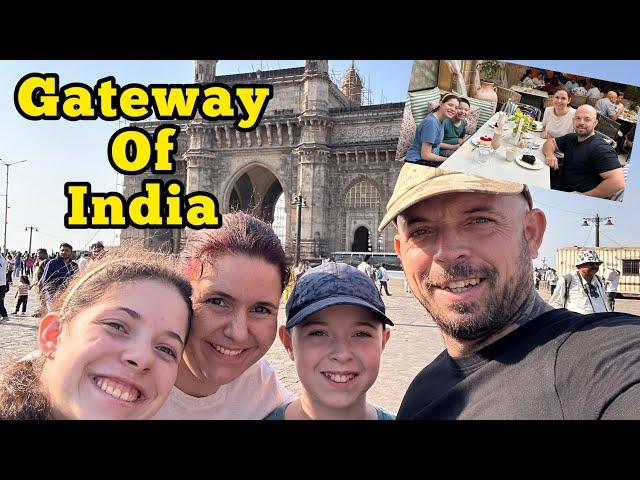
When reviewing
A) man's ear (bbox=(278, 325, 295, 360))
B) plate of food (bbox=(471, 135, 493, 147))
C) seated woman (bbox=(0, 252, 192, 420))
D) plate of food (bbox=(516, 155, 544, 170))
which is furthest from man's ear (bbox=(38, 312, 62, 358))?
plate of food (bbox=(516, 155, 544, 170))

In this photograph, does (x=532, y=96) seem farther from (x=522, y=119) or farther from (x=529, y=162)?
(x=529, y=162)

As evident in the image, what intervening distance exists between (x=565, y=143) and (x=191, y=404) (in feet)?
5.58

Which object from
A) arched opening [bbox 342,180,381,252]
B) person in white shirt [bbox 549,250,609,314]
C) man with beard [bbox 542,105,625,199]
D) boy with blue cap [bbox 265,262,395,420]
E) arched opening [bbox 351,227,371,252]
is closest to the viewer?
man with beard [bbox 542,105,625,199]

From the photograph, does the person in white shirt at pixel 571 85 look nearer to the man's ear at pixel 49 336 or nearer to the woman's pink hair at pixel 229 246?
the woman's pink hair at pixel 229 246

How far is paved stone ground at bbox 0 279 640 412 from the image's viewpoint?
4277mm

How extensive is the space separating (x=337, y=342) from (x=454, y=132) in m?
0.85

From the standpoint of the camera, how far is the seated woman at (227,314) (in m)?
1.64

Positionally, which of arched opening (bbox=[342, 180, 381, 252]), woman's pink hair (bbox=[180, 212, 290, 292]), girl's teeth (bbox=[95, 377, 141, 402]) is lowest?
Answer: girl's teeth (bbox=[95, 377, 141, 402])

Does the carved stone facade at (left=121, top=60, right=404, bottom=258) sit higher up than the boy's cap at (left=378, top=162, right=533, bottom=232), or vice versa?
the carved stone facade at (left=121, top=60, right=404, bottom=258)

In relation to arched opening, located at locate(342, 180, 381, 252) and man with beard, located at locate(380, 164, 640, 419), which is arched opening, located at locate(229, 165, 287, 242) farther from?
A: man with beard, located at locate(380, 164, 640, 419)

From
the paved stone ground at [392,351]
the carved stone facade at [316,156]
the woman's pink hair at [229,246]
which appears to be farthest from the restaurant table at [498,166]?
the carved stone facade at [316,156]

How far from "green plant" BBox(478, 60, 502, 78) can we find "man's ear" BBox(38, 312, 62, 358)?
1.69 m

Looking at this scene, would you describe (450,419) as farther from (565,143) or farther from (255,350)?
(565,143)
